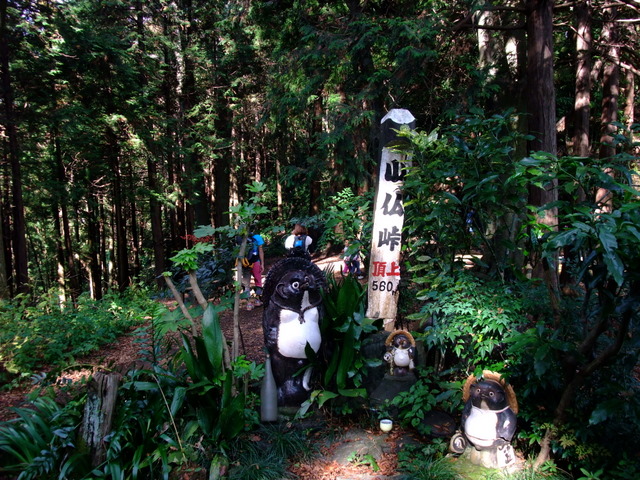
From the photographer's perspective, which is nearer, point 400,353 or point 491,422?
point 491,422

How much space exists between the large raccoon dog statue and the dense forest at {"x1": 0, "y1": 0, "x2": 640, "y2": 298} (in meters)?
1.38

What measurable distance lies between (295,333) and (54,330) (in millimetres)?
4372

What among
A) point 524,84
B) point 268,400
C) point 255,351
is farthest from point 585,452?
point 524,84

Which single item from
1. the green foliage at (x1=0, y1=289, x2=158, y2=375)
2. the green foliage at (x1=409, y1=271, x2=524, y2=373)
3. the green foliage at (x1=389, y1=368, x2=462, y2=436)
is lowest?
the green foliage at (x1=0, y1=289, x2=158, y2=375)

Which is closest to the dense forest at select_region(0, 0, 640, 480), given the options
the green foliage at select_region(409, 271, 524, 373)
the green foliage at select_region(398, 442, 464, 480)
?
the green foliage at select_region(409, 271, 524, 373)

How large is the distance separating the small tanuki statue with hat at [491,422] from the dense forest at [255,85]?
2.88m

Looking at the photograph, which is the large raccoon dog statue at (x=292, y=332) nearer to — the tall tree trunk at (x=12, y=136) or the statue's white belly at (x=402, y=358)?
the statue's white belly at (x=402, y=358)

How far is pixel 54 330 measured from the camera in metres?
5.82

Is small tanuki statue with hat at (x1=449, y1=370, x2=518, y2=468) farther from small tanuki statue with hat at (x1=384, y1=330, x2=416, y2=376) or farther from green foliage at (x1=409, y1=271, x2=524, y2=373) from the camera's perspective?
small tanuki statue with hat at (x1=384, y1=330, x2=416, y2=376)

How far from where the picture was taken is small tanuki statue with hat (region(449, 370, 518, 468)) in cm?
280

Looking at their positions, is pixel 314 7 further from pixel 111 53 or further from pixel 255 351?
pixel 255 351

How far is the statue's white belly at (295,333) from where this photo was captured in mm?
3582

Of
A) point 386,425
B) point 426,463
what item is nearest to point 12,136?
point 386,425

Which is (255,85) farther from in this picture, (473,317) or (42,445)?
(42,445)
